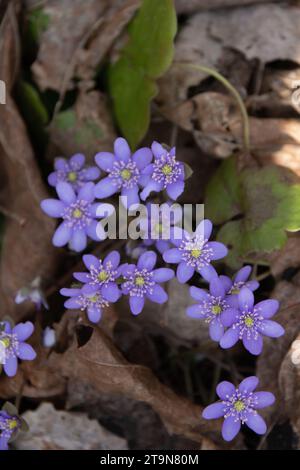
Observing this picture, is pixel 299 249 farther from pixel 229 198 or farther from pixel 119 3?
→ pixel 119 3

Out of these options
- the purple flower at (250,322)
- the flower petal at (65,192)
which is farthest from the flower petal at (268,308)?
the flower petal at (65,192)

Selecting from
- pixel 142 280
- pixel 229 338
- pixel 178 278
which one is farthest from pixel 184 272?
pixel 229 338

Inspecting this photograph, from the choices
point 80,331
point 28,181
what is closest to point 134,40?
point 28,181

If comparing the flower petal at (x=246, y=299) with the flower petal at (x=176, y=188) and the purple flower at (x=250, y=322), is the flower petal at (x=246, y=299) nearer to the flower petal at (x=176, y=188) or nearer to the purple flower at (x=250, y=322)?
the purple flower at (x=250, y=322)

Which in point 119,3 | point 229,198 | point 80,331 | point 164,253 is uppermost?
point 119,3

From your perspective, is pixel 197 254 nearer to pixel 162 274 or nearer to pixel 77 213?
pixel 162 274

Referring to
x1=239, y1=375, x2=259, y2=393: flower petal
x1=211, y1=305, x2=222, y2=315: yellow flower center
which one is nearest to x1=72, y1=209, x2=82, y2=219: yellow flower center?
x1=211, y1=305, x2=222, y2=315: yellow flower center
